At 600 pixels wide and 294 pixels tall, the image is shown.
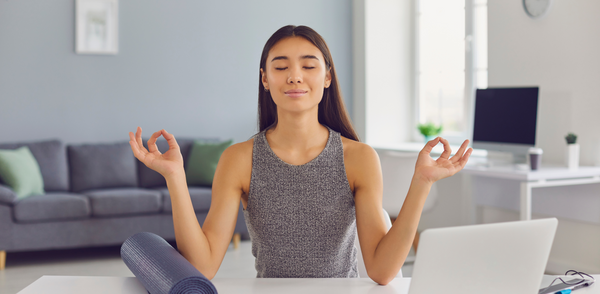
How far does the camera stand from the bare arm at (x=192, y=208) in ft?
3.54

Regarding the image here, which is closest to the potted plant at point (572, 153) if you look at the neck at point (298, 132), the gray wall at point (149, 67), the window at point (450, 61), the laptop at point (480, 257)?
the window at point (450, 61)

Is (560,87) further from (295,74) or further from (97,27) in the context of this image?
(97,27)

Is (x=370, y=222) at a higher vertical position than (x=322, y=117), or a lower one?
lower

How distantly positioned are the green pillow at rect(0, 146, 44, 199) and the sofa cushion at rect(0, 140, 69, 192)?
0.16 metres

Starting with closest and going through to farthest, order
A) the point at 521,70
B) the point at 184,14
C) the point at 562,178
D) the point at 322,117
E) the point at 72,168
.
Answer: the point at 322,117 → the point at 562,178 → the point at 521,70 → the point at 72,168 → the point at 184,14

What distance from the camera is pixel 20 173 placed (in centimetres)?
360

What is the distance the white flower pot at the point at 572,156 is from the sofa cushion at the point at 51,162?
359cm

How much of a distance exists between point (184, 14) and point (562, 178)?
3.47 metres

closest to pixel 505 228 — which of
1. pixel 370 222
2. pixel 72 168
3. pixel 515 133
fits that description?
pixel 370 222

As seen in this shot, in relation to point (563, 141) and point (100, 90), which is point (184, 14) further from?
point (563, 141)

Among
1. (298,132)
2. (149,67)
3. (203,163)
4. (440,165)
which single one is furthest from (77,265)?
(440,165)

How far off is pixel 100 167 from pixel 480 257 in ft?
12.7

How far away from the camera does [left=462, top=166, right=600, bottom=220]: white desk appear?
272 cm

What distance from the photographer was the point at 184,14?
15.6 feet
